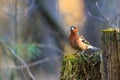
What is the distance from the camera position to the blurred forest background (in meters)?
3.76

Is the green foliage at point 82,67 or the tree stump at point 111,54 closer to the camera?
the tree stump at point 111,54

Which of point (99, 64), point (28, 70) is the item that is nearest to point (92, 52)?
point (99, 64)

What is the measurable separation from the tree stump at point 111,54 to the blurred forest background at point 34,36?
72.7 inches

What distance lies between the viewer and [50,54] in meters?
4.01

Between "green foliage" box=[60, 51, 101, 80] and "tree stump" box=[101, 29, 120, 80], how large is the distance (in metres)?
0.11

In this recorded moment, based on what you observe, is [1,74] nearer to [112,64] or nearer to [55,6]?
[55,6]

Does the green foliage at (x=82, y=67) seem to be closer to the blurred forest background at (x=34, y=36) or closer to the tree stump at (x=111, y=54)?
the tree stump at (x=111, y=54)

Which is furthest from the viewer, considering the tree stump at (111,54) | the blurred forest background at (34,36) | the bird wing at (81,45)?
the blurred forest background at (34,36)

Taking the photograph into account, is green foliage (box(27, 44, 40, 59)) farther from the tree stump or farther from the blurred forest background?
the tree stump

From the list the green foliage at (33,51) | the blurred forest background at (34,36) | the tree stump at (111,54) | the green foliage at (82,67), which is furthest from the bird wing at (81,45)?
the green foliage at (33,51)

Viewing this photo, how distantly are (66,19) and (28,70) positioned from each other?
0.69 metres

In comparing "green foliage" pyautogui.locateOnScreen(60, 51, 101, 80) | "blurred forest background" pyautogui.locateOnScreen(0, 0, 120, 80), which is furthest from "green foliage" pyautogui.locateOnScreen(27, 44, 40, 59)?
"green foliage" pyautogui.locateOnScreen(60, 51, 101, 80)

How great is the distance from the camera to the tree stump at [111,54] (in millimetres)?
1700

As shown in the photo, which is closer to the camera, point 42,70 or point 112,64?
point 112,64
